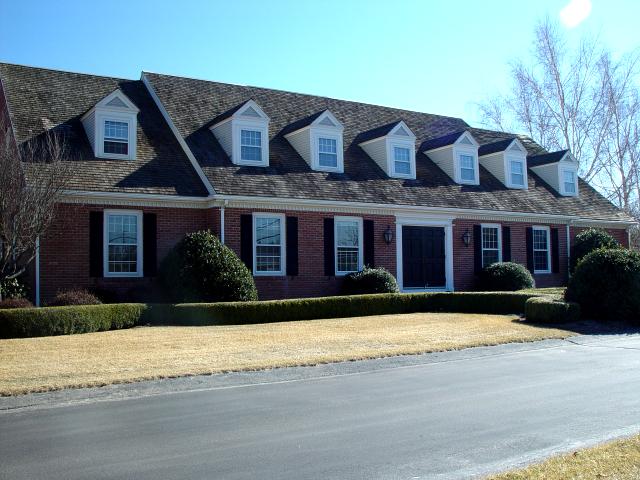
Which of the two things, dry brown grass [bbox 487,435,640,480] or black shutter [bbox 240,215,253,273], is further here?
black shutter [bbox 240,215,253,273]

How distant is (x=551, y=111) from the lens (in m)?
45.2

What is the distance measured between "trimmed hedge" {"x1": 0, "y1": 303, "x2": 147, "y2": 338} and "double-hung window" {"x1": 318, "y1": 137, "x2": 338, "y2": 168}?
9.97 m

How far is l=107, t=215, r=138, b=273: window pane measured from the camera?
66.4 ft

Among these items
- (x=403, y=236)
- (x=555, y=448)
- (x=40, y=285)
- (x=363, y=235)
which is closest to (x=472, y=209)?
(x=403, y=236)

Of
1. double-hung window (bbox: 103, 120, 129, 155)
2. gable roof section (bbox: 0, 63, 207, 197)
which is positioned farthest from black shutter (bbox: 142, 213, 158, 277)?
double-hung window (bbox: 103, 120, 129, 155)

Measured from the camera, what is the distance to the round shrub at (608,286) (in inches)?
717

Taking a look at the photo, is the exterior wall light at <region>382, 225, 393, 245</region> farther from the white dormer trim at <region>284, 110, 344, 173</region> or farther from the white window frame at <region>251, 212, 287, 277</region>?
the white window frame at <region>251, 212, 287, 277</region>

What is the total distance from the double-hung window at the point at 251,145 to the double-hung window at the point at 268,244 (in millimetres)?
2354

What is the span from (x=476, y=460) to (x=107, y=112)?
1821 centimetres

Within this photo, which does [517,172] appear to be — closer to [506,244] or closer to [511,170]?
[511,170]

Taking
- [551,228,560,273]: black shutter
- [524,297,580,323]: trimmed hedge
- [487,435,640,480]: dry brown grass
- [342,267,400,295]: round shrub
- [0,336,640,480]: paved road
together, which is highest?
[551,228,560,273]: black shutter

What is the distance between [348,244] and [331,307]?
15.4 ft

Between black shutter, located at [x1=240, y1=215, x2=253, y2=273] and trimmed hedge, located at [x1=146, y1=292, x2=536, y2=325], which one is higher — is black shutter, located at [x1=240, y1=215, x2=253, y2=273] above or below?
above

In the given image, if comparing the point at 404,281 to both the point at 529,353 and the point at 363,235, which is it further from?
the point at 529,353
